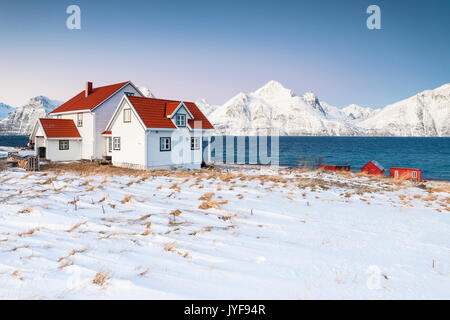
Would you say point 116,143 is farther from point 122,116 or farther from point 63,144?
point 63,144

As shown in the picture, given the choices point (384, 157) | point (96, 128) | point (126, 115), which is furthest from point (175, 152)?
point (384, 157)

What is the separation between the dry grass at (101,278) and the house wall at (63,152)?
104 feet

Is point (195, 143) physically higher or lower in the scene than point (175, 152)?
higher

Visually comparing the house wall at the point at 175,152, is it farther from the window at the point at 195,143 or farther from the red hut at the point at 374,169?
the red hut at the point at 374,169

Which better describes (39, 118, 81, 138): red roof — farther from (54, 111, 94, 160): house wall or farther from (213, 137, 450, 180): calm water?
(213, 137, 450, 180): calm water

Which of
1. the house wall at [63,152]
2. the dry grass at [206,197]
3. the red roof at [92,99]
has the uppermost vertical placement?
the red roof at [92,99]

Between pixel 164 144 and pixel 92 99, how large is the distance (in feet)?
41.8

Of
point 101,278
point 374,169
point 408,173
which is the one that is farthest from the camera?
point 374,169

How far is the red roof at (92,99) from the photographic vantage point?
3142 cm

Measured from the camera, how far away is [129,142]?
27438mm

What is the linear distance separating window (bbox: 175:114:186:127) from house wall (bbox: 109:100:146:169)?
12.6ft

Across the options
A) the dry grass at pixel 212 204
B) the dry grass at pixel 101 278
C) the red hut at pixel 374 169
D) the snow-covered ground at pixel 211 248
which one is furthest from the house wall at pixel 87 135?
the red hut at pixel 374 169

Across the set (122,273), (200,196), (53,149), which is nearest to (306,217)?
(200,196)

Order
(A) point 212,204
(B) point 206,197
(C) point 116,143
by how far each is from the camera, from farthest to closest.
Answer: (C) point 116,143 → (B) point 206,197 → (A) point 212,204
